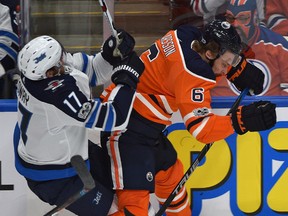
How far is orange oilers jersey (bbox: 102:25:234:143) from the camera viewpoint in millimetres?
2680

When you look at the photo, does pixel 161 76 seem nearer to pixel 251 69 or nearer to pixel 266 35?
pixel 251 69

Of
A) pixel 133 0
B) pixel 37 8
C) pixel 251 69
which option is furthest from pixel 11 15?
→ pixel 251 69

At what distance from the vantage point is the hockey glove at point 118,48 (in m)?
2.64

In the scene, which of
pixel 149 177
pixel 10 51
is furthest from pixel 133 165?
pixel 10 51

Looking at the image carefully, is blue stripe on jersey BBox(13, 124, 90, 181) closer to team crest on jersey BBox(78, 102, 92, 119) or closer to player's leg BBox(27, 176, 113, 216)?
player's leg BBox(27, 176, 113, 216)

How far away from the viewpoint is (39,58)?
2.50 metres

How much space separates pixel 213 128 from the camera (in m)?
2.70

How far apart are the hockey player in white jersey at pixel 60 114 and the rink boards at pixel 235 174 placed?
45 centimetres

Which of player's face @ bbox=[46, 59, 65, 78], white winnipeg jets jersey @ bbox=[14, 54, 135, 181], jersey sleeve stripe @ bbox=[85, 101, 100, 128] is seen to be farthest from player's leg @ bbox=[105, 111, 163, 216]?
player's face @ bbox=[46, 59, 65, 78]

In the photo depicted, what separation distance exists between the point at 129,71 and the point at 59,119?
30 cm

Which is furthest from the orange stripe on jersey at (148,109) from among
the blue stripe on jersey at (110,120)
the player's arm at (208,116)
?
the blue stripe on jersey at (110,120)

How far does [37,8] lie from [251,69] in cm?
105

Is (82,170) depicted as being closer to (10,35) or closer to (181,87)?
(181,87)

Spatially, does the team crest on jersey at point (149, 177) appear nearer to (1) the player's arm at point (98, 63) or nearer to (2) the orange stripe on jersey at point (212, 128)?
(2) the orange stripe on jersey at point (212, 128)
